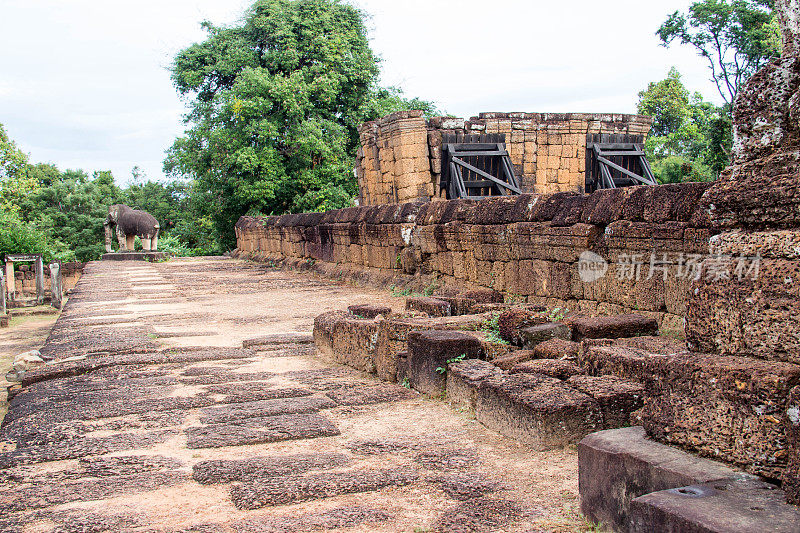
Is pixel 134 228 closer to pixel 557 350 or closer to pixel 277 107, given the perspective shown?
pixel 277 107

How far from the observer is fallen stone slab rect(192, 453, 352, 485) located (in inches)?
122

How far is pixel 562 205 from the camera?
21.1ft

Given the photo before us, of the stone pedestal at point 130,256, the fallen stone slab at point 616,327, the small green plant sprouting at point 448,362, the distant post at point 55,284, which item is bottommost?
the distant post at point 55,284

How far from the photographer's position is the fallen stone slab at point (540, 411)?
3.30 metres

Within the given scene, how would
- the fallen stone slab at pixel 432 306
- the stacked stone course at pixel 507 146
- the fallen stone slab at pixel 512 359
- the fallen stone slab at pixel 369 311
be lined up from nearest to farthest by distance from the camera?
the fallen stone slab at pixel 512 359, the fallen stone slab at pixel 432 306, the fallen stone slab at pixel 369 311, the stacked stone course at pixel 507 146

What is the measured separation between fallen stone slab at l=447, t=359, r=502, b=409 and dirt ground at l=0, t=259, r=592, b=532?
0.12 meters

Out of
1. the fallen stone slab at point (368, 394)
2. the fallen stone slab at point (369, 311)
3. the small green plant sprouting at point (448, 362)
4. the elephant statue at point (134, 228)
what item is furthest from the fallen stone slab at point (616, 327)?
the elephant statue at point (134, 228)

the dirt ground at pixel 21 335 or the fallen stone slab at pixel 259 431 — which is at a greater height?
the fallen stone slab at pixel 259 431

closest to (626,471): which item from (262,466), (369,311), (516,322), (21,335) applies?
(262,466)

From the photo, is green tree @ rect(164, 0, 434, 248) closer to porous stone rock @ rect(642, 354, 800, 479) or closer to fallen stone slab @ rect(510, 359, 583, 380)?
fallen stone slab @ rect(510, 359, 583, 380)

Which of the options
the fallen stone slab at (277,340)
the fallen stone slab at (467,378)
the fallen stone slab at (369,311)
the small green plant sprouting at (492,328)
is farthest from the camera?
the fallen stone slab at (369,311)

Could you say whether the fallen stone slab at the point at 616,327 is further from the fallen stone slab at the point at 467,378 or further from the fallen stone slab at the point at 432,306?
the fallen stone slab at the point at 432,306

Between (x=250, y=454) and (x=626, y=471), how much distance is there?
194cm

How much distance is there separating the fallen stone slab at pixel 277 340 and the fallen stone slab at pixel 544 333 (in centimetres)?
272
